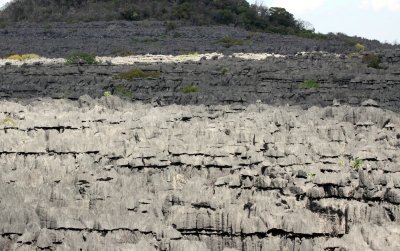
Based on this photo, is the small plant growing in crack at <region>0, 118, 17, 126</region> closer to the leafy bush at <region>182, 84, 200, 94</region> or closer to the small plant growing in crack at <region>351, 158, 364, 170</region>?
the leafy bush at <region>182, 84, 200, 94</region>

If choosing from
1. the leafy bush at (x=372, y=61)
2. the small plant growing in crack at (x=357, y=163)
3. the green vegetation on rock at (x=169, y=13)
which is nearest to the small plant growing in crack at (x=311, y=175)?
the small plant growing in crack at (x=357, y=163)

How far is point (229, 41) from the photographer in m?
48.0

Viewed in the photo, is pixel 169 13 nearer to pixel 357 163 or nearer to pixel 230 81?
pixel 230 81

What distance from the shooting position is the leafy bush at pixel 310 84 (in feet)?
76.2

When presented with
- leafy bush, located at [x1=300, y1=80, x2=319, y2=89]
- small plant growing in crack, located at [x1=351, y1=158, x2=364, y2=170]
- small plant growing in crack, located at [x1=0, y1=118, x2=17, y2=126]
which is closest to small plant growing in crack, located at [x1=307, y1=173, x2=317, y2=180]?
small plant growing in crack, located at [x1=351, y1=158, x2=364, y2=170]

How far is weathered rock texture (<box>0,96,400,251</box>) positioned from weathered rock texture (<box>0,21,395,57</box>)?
26.7m

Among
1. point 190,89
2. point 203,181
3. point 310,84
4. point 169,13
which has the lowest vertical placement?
point 203,181

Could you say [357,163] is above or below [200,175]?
above

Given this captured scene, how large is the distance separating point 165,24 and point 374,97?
Answer: 40.1 metres

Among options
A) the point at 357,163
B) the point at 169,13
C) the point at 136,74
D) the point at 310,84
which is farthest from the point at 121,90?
the point at 169,13

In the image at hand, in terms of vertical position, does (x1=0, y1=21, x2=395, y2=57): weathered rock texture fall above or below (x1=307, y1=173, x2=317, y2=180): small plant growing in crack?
above

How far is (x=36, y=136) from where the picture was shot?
1456 cm

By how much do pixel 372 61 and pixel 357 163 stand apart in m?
18.5

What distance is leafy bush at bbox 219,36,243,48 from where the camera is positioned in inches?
1826
